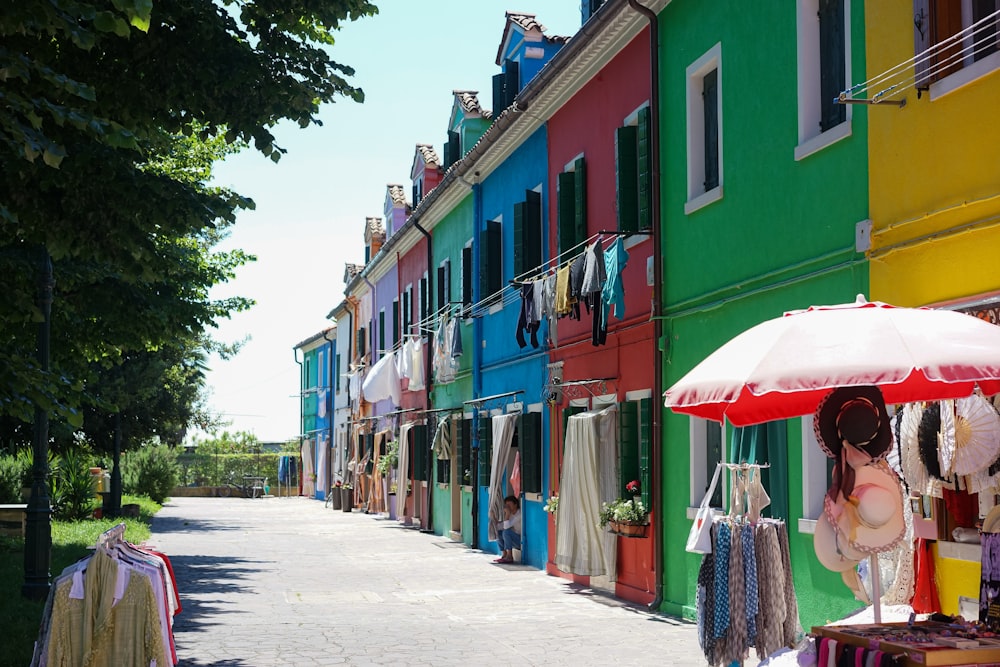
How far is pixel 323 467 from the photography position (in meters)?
51.4

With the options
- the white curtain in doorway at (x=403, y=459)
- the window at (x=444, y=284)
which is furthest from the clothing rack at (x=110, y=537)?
the white curtain in doorway at (x=403, y=459)

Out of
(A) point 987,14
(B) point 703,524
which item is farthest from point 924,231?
(B) point 703,524

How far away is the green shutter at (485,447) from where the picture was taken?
2172cm

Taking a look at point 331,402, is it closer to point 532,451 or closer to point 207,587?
point 532,451

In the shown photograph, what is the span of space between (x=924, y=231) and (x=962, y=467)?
191 cm

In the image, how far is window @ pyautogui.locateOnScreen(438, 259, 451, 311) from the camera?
85.6ft

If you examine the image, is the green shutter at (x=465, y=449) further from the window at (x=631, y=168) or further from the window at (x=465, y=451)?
the window at (x=631, y=168)

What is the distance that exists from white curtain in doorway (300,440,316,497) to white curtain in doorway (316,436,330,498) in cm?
183

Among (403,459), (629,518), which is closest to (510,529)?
(629,518)

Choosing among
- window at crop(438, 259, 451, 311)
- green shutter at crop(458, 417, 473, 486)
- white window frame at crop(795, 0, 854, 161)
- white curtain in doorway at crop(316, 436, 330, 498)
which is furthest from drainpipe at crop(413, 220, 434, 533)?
white curtain in doorway at crop(316, 436, 330, 498)

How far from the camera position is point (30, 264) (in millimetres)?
14055

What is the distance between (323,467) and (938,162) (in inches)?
1764

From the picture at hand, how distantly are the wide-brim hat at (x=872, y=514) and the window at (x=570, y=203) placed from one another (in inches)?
392

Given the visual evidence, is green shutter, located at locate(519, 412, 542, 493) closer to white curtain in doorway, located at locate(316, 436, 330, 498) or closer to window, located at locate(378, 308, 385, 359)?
window, located at locate(378, 308, 385, 359)
